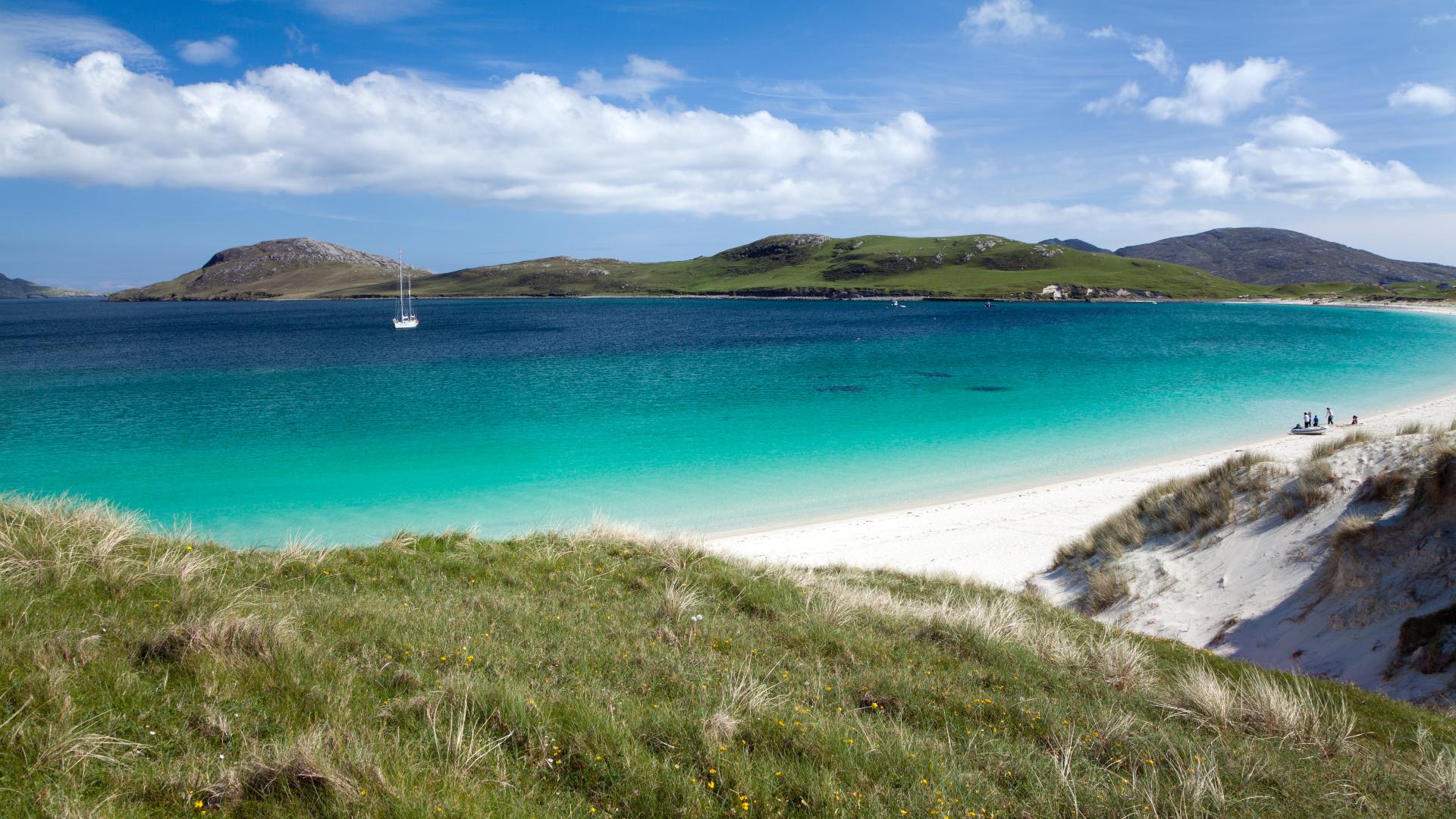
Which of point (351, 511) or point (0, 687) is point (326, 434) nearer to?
point (351, 511)

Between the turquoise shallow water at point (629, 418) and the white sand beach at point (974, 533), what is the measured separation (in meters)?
1.62

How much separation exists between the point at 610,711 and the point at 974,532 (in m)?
16.9

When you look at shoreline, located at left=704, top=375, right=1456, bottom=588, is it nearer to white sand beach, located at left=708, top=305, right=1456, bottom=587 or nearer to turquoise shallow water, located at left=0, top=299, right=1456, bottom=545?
white sand beach, located at left=708, top=305, right=1456, bottom=587

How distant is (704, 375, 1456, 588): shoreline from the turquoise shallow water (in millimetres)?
1476

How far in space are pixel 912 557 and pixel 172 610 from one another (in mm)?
15577

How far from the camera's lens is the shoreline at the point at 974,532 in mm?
17406

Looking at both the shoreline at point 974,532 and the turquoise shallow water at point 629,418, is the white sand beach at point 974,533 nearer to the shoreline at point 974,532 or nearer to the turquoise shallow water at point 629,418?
the shoreline at point 974,532

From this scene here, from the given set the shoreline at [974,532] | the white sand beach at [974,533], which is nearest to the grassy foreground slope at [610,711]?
the shoreline at [974,532]

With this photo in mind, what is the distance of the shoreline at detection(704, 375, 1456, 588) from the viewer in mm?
17406

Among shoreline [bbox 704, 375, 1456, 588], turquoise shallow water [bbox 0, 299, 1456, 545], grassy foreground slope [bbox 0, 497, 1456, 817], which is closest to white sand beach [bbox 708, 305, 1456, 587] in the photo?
shoreline [bbox 704, 375, 1456, 588]

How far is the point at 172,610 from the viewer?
6.87m

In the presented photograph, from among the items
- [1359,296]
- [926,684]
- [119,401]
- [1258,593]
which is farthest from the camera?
[1359,296]

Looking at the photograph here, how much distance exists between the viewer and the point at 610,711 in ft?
17.9

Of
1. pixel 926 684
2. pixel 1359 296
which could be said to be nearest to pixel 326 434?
pixel 926 684
